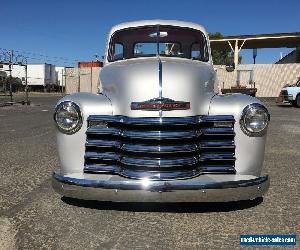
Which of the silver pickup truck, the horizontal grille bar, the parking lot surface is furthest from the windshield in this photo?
the parking lot surface

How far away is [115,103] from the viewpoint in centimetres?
378

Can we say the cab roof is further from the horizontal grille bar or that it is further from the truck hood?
the horizontal grille bar

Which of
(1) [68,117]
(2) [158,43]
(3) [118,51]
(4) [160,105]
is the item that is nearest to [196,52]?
(2) [158,43]

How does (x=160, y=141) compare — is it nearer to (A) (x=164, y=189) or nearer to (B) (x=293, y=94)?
(A) (x=164, y=189)

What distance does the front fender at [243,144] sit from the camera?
12.2 feet

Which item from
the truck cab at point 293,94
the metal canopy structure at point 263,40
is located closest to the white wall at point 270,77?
the metal canopy structure at point 263,40

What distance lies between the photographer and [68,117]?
3764 mm

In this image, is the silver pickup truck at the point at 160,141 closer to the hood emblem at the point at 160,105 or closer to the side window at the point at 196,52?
the hood emblem at the point at 160,105

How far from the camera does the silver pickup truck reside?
134 inches

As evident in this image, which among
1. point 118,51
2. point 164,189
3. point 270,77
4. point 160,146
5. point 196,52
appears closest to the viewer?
point 164,189

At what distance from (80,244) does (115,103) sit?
53.1 inches

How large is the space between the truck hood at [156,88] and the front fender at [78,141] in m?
0.13

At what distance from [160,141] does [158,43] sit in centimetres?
215

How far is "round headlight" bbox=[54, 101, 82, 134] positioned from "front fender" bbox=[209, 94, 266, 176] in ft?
4.22
